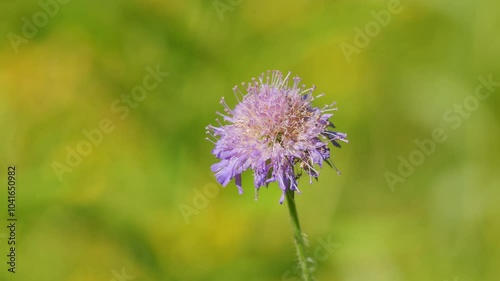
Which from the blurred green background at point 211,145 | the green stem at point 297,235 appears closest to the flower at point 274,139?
the green stem at point 297,235

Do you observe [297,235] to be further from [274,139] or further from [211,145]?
[211,145]

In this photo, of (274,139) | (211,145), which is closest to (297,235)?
(274,139)

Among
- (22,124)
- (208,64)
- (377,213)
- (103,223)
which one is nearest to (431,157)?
(377,213)

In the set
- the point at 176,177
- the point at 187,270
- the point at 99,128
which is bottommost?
the point at 187,270

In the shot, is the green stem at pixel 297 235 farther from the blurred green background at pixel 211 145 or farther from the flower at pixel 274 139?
the blurred green background at pixel 211 145

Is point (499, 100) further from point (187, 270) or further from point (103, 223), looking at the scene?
point (103, 223)

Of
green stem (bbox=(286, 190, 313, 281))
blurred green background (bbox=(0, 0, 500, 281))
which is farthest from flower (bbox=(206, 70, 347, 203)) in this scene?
blurred green background (bbox=(0, 0, 500, 281))
